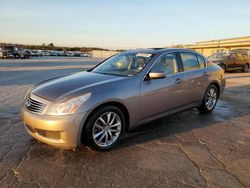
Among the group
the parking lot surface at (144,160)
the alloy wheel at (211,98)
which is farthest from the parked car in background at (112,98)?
the alloy wheel at (211,98)

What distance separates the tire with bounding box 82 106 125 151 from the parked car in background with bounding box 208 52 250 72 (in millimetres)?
15715

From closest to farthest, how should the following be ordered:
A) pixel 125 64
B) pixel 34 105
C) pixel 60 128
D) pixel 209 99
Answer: pixel 60 128
pixel 34 105
pixel 125 64
pixel 209 99

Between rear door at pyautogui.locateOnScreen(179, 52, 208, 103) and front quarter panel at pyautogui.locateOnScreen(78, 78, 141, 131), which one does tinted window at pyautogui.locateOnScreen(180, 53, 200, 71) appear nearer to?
rear door at pyautogui.locateOnScreen(179, 52, 208, 103)

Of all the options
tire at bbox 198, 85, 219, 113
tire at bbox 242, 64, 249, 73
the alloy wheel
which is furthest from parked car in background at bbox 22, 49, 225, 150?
tire at bbox 242, 64, 249, 73

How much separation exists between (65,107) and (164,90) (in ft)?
6.47

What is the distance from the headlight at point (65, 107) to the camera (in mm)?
3730

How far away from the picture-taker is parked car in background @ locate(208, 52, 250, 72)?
18.5 m

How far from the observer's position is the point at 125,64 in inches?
206

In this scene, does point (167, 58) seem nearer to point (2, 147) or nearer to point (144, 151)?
point (144, 151)

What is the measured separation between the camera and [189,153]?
4.19 meters

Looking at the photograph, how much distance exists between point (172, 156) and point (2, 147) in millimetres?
2680

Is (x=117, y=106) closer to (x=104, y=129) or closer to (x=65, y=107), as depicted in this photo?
(x=104, y=129)

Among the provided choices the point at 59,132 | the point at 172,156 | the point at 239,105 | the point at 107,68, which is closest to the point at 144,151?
the point at 172,156

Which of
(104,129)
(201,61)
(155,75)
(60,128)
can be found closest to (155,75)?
(155,75)
